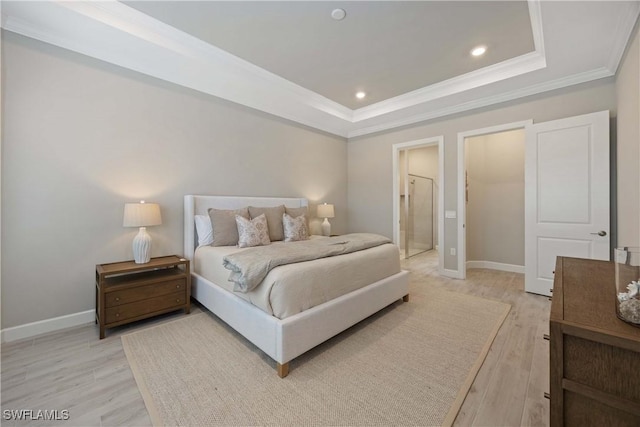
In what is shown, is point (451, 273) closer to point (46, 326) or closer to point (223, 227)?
point (223, 227)

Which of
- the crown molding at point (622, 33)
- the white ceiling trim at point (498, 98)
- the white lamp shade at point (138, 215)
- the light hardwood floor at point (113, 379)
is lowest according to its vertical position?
the light hardwood floor at point (113, 379)

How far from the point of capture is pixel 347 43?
2.66m

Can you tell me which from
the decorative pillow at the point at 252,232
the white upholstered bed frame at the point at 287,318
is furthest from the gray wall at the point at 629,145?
the decorative pillow at the point at 252,232

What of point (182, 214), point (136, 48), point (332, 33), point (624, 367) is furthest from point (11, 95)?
point (624, 367)

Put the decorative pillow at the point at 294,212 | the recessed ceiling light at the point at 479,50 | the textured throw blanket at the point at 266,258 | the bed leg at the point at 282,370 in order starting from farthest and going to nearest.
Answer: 1. the decorative pillow at the point at 294,212
2. the recessed ceiling light at the point at 479,50
3. the textured throw blanket at the point at 266,258
4. the bed leg at the point at 282,370

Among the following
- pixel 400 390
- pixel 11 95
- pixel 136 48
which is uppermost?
pixel 136 48

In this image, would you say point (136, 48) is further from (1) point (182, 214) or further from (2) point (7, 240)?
(2) point (7, 240)

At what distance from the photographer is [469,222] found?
4.85 m

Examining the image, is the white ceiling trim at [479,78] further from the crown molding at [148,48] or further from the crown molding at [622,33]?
the crown molding at [148,48]

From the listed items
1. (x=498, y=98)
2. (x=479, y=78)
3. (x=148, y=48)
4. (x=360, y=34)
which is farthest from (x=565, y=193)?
(x=148, y=48)

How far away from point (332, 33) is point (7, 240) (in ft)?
11.0

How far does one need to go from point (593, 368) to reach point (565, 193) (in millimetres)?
3079

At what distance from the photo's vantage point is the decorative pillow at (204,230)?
3.05m

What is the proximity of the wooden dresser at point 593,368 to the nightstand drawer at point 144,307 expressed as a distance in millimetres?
2835
